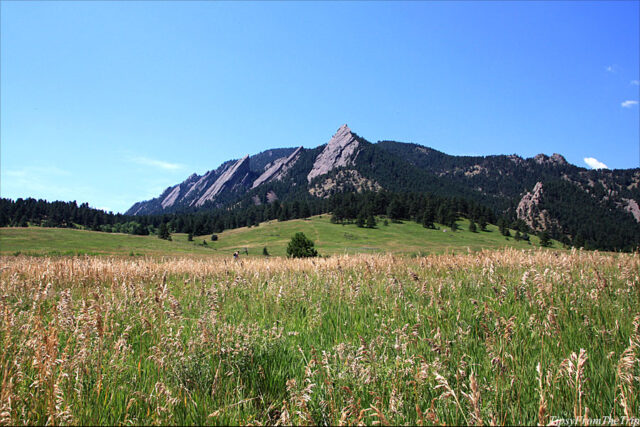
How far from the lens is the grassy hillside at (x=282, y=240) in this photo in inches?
2525

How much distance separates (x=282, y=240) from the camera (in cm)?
11050

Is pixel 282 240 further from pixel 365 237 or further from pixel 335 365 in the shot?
pixel 335 365

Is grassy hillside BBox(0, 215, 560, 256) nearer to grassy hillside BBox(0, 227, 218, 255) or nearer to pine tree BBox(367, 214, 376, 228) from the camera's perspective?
grassy hillside BBox(0, 227, 218, 255)

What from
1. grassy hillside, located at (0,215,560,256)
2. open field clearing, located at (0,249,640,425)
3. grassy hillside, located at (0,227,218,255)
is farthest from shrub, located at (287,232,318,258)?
open field clearing, located at (0,249,640,425)

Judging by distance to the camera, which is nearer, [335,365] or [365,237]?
[335,365]

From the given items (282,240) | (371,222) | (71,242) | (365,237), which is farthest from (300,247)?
(371,222)

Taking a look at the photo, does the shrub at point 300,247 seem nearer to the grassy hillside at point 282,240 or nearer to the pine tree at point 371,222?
the grassy hillside at point 282,240

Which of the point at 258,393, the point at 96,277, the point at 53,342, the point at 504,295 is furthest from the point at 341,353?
the point at 96,277

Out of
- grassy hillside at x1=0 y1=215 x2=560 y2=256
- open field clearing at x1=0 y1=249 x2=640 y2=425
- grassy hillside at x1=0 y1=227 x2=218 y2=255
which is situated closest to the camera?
open field clearing at x1=0 y1=249 x2=640 y2=425

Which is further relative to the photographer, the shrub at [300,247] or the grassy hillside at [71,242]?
the grassy hillside at [71,242]

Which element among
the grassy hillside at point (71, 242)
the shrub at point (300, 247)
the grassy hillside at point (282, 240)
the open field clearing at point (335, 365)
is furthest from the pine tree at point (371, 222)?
the open field clearing at point (335, 365)

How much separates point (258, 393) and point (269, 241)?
11148 centimetres

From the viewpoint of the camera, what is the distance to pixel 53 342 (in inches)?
96.9

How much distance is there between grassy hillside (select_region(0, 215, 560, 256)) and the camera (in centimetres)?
6412
